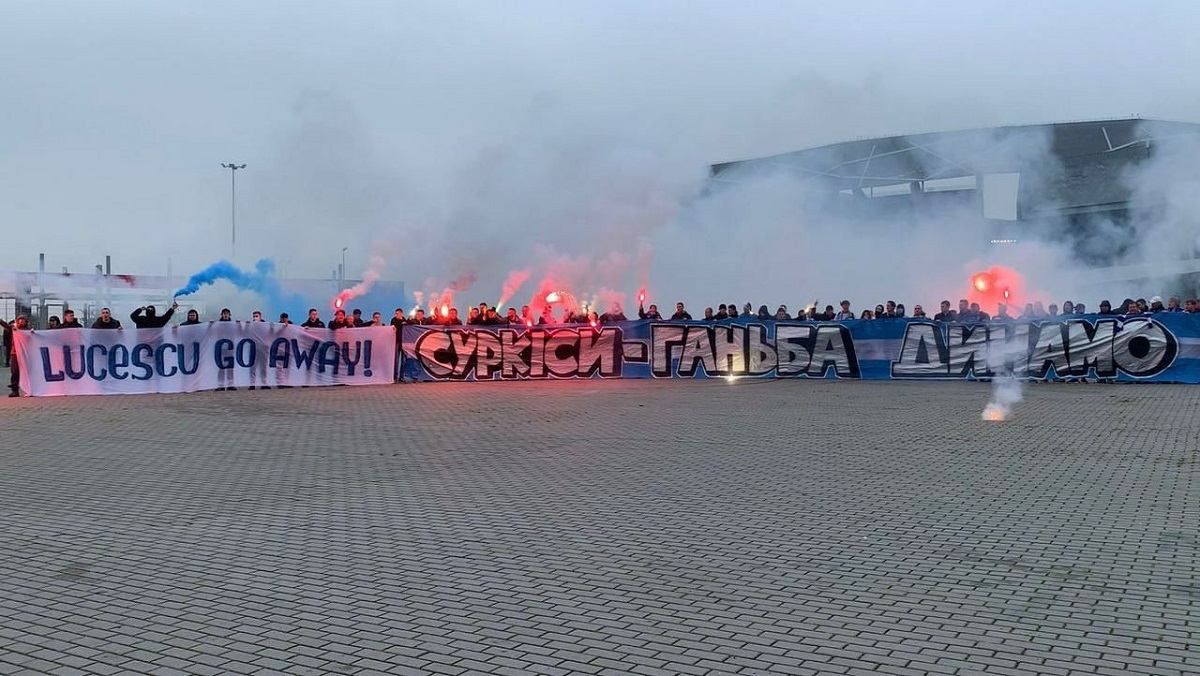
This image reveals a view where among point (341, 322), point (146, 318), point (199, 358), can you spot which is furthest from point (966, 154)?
point (146, 318)

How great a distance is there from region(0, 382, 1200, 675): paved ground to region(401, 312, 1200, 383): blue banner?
23.1 feet

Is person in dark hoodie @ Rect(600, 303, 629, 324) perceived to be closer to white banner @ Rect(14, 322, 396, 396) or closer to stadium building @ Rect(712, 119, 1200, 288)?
white banner @ Rect(14, 322, 396, 396)

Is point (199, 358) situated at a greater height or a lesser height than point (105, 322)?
lesser

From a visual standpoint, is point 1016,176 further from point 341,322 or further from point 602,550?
point 602,550

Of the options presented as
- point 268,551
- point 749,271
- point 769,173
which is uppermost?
point 769,173

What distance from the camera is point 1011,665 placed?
3691 millimetres

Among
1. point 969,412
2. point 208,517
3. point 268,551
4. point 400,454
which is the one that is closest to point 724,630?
point 268,551

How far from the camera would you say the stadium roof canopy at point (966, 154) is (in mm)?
23386

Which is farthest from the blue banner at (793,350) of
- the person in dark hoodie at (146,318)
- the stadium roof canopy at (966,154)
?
the stadium roof canopy at (966,154)

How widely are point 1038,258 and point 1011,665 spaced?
27.4 meters

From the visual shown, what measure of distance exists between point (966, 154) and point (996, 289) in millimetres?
3869

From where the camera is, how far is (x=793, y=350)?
1997 centimetres

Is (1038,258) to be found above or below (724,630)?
above

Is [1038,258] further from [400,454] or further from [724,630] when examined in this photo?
[724,630]
